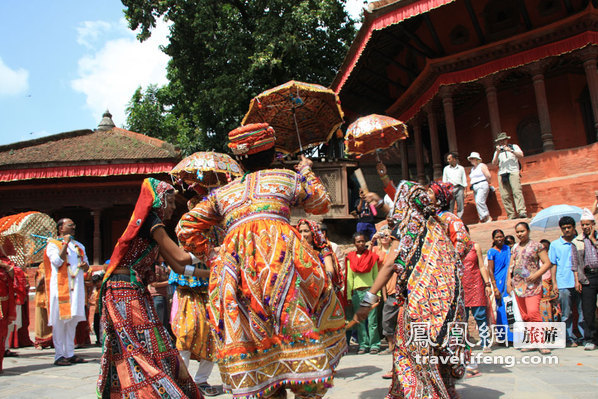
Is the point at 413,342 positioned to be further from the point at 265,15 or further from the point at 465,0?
the point at 265,15

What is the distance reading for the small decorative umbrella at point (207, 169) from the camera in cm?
615

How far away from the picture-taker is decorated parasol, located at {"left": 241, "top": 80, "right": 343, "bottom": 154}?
5.70 meters

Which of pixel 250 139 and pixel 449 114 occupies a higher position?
pixel 449 114

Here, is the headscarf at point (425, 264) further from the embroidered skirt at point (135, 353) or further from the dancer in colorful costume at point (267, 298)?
the embroidered skirt at point (135, 353)

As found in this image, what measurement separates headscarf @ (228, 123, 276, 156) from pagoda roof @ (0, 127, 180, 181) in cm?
1353

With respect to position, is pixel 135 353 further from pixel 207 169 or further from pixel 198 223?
pixel 207 169

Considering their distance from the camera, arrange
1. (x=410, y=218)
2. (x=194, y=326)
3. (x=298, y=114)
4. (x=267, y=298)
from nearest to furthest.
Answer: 1. (x=267, y=298)
2. (x=410, y=218)
3. (x=194, y=326)
4. (x=298, y=114)

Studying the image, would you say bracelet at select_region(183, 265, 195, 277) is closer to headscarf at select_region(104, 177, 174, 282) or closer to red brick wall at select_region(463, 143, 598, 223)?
headscarf at select_region(104, 177, 174, 282)

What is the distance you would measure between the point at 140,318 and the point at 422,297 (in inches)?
81.1

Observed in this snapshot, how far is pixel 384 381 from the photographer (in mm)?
4957

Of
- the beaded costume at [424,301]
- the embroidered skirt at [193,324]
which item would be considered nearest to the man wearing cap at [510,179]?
the beaded costume at [424,301]

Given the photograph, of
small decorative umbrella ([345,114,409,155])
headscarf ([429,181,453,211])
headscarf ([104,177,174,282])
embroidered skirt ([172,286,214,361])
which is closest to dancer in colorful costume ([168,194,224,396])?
embroidered skirt ([172,286,214,361])

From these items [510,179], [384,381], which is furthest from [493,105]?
[384,381]

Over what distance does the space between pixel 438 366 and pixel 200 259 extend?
77.0 inches
